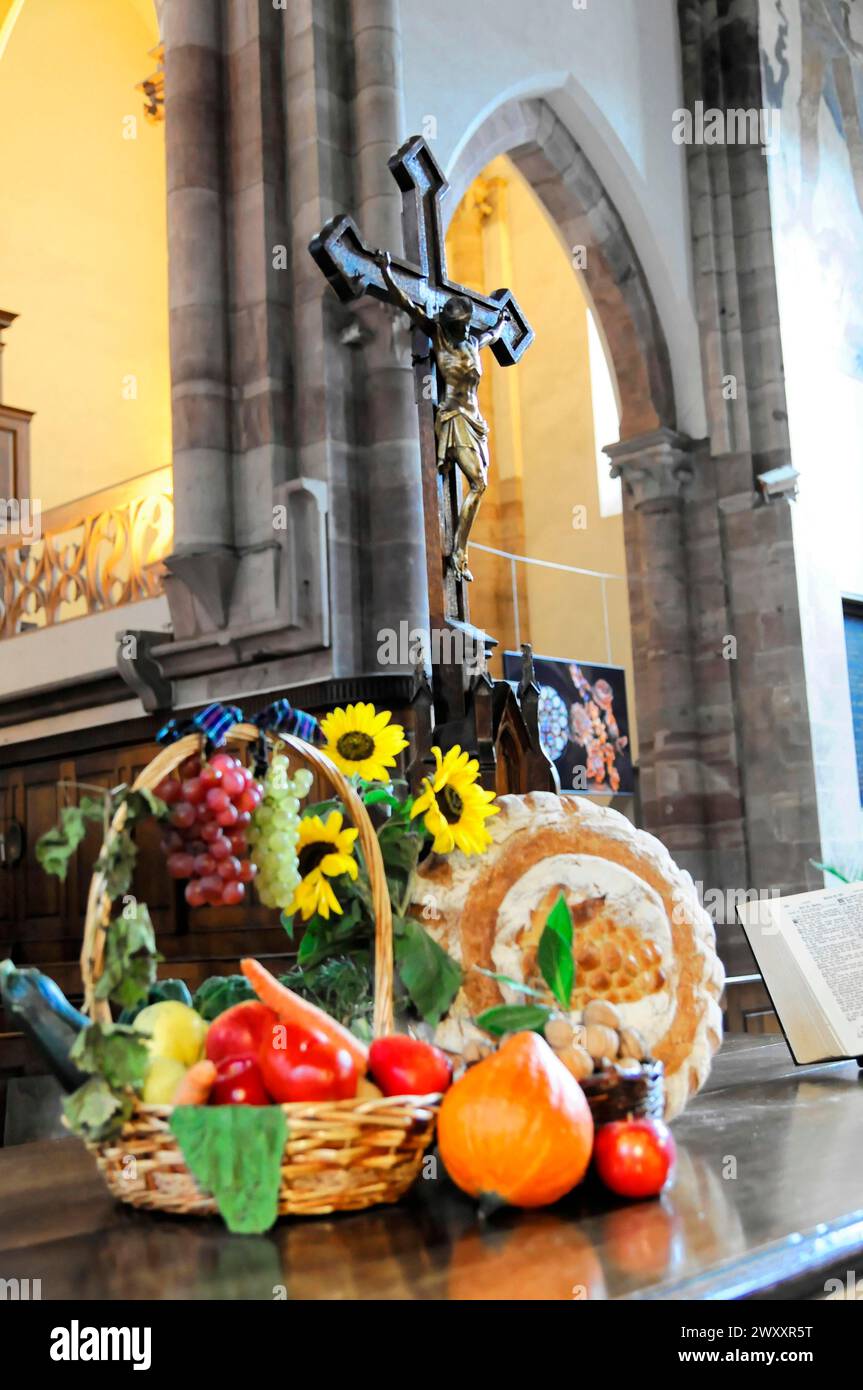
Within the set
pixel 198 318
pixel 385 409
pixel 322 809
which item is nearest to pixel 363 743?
pixel 322 809

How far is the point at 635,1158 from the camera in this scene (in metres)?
1.33

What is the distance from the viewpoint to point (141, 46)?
1388 centimetres

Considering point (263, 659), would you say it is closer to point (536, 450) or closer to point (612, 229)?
point (612, 229)

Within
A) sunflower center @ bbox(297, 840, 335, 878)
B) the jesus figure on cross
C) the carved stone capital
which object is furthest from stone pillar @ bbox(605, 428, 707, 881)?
sunflower center @ bbox(297, 840, 335, 878)

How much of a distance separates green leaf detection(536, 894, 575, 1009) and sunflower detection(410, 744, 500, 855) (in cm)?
20

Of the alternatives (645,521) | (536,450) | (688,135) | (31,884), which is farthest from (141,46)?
(31,884)

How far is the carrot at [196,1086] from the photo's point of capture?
4.22ft

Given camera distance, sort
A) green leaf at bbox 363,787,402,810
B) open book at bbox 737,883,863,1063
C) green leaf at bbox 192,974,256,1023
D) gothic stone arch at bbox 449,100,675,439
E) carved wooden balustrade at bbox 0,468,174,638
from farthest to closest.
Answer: gothic stone arch at bbox 449,100,675,439 < carved wooden balustrade at bbox 0,468,174,638 < open book at bbox 737,883,863,1063 < green leaf at bbox 363,787,402,810 < green leaf at bbox 192,974,256,1023

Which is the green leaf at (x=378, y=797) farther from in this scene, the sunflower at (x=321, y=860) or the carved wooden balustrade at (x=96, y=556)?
the carved wooden balustrade at (x=96, y=556)

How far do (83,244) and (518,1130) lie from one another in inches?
533

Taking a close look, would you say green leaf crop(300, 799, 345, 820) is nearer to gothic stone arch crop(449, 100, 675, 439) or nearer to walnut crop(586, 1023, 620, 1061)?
walnut crop(586, 1023, 620, 1061)

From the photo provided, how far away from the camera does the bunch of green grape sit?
1440 millimetres

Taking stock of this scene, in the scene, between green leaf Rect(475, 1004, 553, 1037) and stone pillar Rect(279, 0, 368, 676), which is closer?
green leaf Rect(475, 1004, 553, 1037)

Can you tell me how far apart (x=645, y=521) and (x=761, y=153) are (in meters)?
2.46
